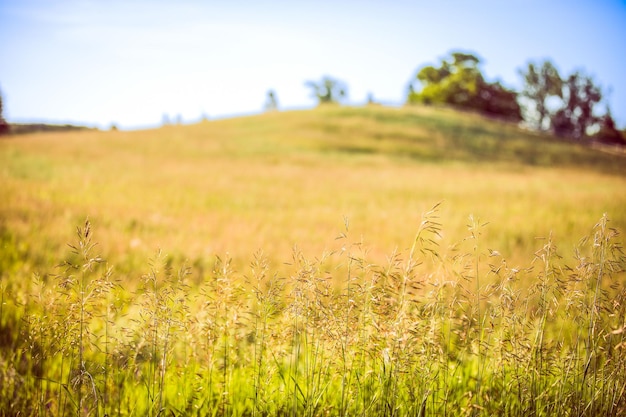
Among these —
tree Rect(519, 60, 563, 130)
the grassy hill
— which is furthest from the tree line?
the grassy hill

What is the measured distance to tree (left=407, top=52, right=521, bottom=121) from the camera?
86375 mm

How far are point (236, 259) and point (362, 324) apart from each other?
15.0 feet

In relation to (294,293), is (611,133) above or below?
above

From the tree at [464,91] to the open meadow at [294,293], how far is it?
212 feet

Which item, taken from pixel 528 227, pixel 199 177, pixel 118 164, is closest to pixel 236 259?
pixel 528 227

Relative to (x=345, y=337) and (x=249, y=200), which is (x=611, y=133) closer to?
(x=249, y=200)

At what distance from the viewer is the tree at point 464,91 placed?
86.4 m

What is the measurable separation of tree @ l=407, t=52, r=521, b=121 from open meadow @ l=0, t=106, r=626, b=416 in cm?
6450

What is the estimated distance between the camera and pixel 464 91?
88.1 m

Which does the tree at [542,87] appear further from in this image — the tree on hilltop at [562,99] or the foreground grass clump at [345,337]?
the foreground grass clump at [345,337]

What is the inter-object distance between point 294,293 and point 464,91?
9578cm

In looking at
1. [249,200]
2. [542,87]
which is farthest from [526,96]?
[249,200]

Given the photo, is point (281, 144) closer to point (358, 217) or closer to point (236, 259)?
point (358, 217)

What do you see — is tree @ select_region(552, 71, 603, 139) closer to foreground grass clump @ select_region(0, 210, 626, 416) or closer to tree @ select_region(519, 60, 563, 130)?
tree @ select_region(519, 60, 563, 130)
